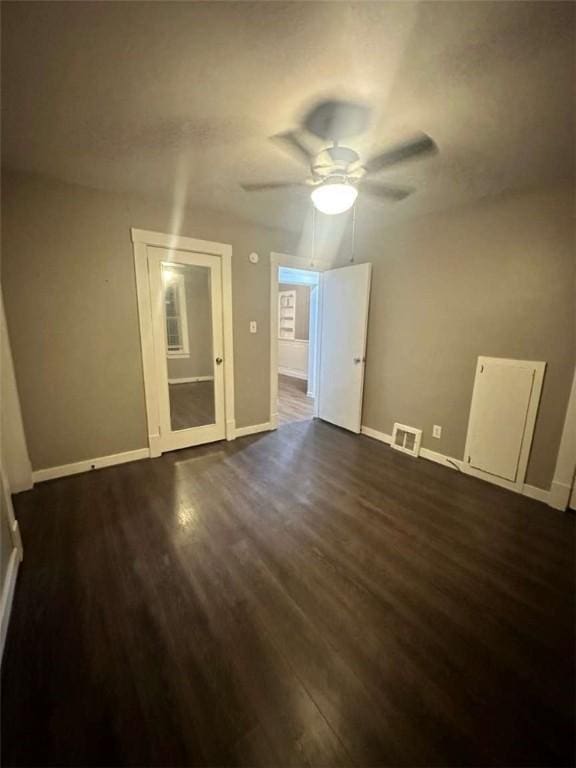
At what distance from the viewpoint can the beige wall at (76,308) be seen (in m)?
2.23

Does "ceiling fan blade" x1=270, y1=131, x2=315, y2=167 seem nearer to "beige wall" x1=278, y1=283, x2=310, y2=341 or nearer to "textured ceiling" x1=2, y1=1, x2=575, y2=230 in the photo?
"textured ceiling" x1=2, y1=1, x2=575, y2=230

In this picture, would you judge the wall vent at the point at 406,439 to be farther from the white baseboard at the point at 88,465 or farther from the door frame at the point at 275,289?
the white baseboard at the point at 88,465

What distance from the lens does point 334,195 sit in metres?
1.78

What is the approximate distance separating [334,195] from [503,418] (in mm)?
2187

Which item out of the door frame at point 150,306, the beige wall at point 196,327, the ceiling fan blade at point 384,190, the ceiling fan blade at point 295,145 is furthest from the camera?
the beige wall at point 196,327

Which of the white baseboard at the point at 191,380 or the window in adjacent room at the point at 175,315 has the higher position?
the window in adjacent room at the point at 175,315

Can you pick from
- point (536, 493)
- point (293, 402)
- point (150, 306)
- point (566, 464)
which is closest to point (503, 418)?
point (566, 464)

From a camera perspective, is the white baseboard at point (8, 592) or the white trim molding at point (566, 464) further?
the white trim molding at point (566, 464)

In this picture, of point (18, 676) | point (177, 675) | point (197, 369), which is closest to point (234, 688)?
point (177, 675)

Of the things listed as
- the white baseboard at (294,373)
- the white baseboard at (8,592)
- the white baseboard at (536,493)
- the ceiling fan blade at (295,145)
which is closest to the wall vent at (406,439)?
the white baseboard at (536,493)

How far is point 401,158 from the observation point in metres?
1.64

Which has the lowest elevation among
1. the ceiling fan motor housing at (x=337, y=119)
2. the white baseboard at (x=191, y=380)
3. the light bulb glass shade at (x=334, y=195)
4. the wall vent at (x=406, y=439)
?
the wall vent at (x=406, y=439)

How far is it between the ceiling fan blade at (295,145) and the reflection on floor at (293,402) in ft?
9.41

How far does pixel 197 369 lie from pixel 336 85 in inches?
96.0
